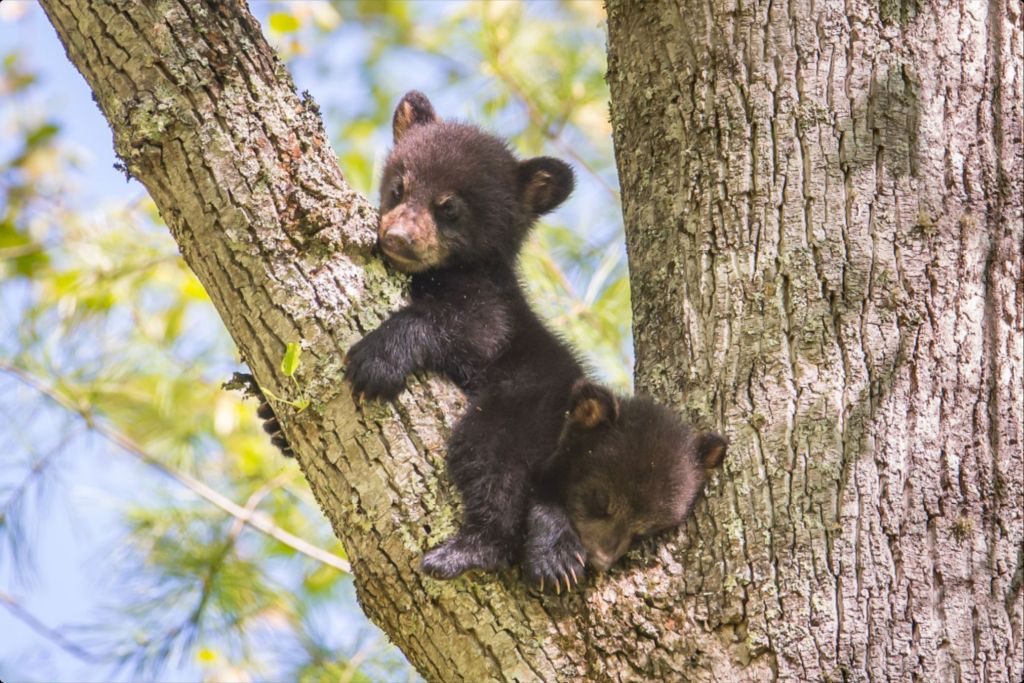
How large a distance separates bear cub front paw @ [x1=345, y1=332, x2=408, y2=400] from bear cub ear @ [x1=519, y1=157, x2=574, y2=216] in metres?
2.00

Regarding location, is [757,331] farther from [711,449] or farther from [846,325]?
[711,449]

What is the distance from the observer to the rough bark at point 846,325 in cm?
291

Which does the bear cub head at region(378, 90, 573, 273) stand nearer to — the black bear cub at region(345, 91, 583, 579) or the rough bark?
the black bear cub at region(345, 91, 583, 579)

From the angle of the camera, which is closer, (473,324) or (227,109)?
(227,109)

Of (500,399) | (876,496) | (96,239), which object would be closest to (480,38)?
(96,239)

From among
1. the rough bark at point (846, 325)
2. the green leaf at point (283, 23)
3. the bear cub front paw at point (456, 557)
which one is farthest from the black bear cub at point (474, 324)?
the green leaf at point (283, 23)

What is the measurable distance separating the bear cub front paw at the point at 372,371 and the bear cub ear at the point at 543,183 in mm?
1996

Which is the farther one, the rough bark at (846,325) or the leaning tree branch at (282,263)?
the leaning tree branch at (282,263)

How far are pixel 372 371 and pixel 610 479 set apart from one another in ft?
3.46

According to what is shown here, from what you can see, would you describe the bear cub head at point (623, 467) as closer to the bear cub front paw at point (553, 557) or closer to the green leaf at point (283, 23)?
the bear cub front paw at point (553, 557)

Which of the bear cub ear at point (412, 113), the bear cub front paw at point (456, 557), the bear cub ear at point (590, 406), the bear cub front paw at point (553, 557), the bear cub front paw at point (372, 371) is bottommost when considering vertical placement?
the bear cub front paw at point (553, 557)

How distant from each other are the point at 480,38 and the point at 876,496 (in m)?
4.98

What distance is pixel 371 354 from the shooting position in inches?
123

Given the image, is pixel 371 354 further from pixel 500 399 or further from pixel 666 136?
pixel 666 136
